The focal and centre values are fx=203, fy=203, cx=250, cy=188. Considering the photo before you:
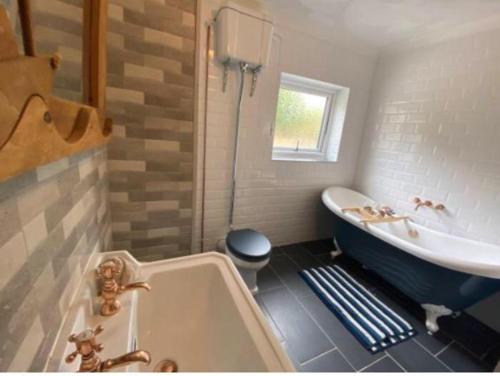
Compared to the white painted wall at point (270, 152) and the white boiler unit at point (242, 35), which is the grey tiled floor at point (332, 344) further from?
the white boiler unit at point (242, 35)

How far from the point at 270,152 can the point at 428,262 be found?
144cm

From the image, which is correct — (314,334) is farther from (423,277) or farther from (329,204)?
(329,204)

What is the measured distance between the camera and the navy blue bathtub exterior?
4.13 feet

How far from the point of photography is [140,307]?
804 millimetres

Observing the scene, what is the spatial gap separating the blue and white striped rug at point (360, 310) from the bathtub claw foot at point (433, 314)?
127 mm

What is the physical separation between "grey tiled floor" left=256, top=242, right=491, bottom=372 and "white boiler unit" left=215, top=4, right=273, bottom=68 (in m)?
1.80

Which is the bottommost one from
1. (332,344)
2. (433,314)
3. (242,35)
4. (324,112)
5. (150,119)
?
(332,344)

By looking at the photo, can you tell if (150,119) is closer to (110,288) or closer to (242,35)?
(242,35)

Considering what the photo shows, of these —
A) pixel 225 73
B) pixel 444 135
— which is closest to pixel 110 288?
pixel 225 73

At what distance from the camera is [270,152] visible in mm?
1973

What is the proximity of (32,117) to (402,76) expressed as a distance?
277 cm

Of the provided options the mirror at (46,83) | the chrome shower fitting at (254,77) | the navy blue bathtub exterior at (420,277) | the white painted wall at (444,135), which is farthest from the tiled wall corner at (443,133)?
the mirror at (46,83)

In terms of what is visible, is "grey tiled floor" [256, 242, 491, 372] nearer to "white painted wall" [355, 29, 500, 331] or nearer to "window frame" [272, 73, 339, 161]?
"white painted wall" [355, 29, 500, 331]

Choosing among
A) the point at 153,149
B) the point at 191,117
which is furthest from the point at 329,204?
the point at 153,149
